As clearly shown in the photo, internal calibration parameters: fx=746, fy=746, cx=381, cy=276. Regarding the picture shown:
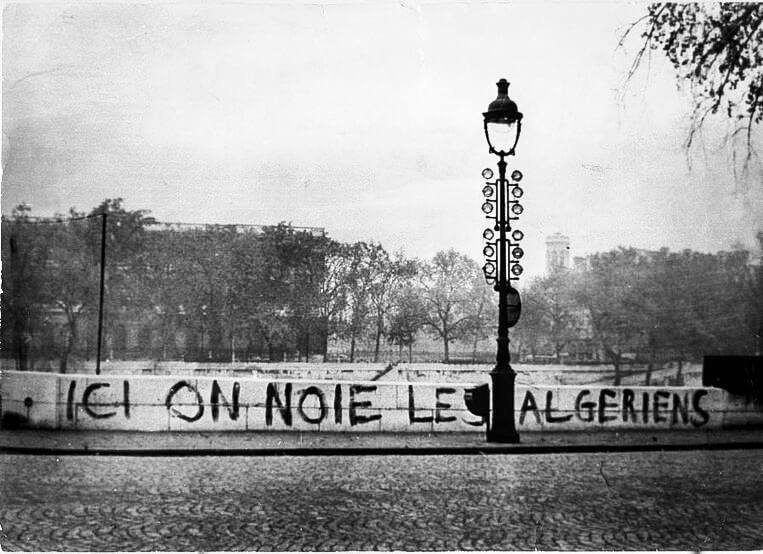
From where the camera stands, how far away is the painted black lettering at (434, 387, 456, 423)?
1217 centimetres

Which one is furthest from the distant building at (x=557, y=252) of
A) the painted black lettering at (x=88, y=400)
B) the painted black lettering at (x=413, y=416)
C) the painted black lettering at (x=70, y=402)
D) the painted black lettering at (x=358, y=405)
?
the painted black lettering at (x=70, y=402)

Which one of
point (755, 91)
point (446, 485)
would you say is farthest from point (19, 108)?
point (755, 91)

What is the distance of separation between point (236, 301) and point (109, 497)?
20.8ft

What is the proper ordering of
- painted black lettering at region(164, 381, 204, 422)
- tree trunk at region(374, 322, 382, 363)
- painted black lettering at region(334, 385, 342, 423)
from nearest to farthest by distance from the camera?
painted black lettering at region(164, 381, 204, 422), painted black lettering at region(334, 385, 342, 423), tree trunk at region(374, 322, 382, 363)

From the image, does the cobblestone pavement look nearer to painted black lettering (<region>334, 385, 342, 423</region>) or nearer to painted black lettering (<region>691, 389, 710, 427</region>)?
painted black lettering (<region>334, 385, 342, 423</region>)

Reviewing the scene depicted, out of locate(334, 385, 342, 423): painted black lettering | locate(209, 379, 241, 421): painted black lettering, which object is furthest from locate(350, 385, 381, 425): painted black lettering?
locate(209, 379, 241, 421): painted black lettering

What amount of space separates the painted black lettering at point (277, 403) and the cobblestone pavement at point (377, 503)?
2194 millimetres

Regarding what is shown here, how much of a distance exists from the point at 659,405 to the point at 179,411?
8025mm

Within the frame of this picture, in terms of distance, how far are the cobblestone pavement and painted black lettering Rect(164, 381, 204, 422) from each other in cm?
223

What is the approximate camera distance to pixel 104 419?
37.8ft

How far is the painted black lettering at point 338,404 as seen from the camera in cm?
1192

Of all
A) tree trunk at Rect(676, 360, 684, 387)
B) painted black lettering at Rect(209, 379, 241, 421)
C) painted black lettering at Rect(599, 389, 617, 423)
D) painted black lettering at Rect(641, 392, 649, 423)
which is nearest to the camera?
painted black lettering at Rect(209, 379, 241, 421)

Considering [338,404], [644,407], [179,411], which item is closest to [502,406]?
[338,404]

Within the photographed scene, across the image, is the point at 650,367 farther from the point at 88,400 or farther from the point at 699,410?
the point at 88,400
